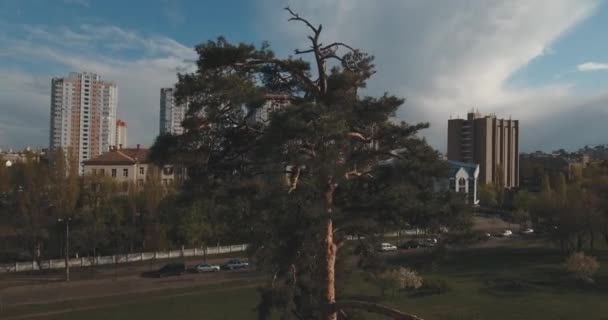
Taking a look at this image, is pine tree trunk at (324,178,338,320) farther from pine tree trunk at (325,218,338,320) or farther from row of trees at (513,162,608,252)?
row of trees at (513,162,608,252)

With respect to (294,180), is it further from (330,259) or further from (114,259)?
(114,259)

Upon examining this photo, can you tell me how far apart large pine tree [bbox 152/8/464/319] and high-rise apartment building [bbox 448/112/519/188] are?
256 ft

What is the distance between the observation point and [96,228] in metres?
29.7

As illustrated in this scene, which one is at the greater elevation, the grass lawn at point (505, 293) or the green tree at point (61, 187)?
the green tree at point (61, 187)

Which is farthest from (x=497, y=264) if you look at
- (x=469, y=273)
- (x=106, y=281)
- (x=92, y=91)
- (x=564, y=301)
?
(x=92, y=91)

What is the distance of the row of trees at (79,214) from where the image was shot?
29078 millimetres

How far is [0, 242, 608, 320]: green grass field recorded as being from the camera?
2038 centimetres

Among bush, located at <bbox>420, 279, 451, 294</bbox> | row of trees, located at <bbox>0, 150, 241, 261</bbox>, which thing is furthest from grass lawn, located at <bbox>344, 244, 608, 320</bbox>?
row of trees, located at <bbox>0, 150, 241, 261</bbox>

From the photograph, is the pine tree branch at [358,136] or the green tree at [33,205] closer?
the pine tree branch at [358,136]

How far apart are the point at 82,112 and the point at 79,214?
4953cm

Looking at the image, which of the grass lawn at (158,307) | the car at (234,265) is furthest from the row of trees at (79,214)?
the grass lawn at (158,307)

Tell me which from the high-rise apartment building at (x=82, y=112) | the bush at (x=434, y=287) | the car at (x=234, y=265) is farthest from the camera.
→ the high-rise apartment building at (x=82, y=112)

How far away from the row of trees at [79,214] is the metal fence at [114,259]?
613 millimetres

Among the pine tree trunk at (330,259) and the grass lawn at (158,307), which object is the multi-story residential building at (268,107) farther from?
the grass lawn at (158,307)
